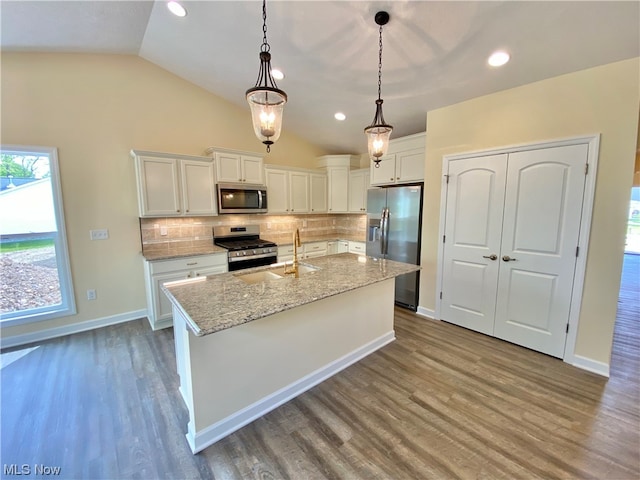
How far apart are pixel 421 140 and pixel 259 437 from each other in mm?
3747

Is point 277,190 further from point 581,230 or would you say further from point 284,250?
point 581,230

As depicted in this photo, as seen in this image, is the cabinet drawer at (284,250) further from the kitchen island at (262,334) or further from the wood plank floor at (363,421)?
the wood plank floor at (363,421)

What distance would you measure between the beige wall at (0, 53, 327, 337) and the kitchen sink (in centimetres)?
213

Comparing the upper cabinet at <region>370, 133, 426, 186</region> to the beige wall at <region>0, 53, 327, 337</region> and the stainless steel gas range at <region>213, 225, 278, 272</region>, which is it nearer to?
the stainless steel gas range at <region>213, 225, 278, 272</region>

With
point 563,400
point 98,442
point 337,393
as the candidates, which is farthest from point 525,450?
point 98,442

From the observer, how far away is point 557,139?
8.14 ft

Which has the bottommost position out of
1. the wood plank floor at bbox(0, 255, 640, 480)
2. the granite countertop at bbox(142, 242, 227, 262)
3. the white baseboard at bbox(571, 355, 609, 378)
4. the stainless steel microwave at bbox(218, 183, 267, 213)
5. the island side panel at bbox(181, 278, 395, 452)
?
the wood plank floor at bbox(0, 255, 640, 480)

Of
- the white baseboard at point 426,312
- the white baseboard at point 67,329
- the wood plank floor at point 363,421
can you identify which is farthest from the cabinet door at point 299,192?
the wood plank floor at point 363,421

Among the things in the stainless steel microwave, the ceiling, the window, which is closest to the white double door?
the ceiling

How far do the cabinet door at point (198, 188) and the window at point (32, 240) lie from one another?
4.26 ft

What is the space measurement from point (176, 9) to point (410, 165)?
3.16m

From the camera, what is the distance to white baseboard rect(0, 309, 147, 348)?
114 inches

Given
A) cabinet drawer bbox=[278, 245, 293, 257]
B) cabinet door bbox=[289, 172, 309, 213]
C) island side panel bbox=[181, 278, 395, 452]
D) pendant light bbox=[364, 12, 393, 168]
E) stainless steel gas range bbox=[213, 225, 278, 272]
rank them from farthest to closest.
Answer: cabinet door bbox=[289, 172, 309, 213] → cabinet drawer bbox=[278, 245, 293, 257] → stainless steel gas range bbox=[213, 225, 278, 272] → pendant light bbox=[364, 12, 393, 168] → island side panel bbox=[181, 278, 395, 452]

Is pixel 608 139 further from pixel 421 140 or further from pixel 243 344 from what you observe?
pixel 243 344
